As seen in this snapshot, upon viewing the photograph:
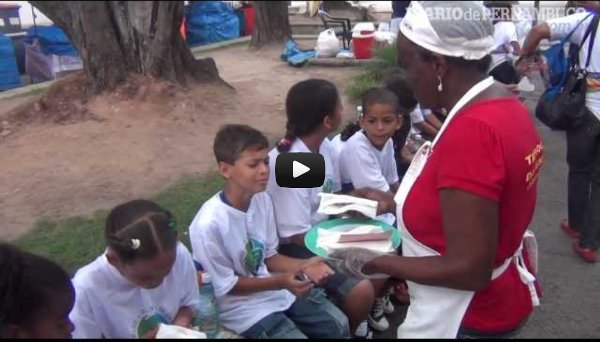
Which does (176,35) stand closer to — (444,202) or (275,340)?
(275,340)

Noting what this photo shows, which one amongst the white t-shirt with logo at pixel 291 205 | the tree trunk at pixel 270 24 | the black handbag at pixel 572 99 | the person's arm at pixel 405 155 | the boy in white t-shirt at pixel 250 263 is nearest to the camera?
the boy in white t-shirt at pixel 250 263

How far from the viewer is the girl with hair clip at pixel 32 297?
5.40 ft

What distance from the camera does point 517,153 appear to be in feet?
4.64

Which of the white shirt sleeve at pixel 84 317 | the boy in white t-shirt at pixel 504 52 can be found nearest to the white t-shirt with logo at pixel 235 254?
the white shirt sleeve at pixel 84 317

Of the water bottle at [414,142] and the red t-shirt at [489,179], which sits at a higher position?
the red t-shirt at [489,179]

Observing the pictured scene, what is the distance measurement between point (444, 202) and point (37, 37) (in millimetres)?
9494

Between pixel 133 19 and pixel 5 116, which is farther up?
pixel 133 19

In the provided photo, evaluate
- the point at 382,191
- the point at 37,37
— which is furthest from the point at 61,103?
the point at 382,191

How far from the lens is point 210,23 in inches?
503

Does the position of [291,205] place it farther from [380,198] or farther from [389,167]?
[389,167]

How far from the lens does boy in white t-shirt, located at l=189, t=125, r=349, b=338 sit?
2307 mm

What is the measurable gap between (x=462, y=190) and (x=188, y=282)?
1223mm

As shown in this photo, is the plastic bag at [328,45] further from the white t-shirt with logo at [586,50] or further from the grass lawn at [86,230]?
the white t-shirt with logo at [586,50]
